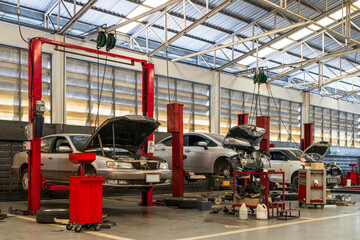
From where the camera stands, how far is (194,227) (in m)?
6.06

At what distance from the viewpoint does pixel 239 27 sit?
53.9ft

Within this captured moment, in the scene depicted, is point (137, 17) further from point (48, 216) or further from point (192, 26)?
point (48, 216)

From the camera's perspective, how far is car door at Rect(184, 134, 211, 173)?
34.3 ft

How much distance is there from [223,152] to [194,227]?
4.27 metres

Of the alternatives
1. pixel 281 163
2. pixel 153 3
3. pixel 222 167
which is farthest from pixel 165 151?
pixel 153 3

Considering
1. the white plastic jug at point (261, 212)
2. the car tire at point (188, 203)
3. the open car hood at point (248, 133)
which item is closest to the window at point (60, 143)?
the car tire at point (188, 203)

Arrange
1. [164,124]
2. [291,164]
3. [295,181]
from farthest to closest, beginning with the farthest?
[164,124] < [291,164] < [295,181]

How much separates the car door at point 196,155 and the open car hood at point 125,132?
8.71 feet

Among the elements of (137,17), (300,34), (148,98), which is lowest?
(148,98)

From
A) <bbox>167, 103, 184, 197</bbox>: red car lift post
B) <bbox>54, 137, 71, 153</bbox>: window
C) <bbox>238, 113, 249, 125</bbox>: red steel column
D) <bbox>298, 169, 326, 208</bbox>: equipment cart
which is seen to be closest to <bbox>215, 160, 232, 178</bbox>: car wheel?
<bbox>167, 103, 184, 197</bbox>: red car lift post

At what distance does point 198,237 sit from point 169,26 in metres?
11.1

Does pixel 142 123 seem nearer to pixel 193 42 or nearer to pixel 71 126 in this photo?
pixel 71 126

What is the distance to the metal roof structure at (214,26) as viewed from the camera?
1274cm

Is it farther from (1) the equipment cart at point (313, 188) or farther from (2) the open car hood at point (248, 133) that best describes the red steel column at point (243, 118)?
(2) the open car hood at point (248, 133)
